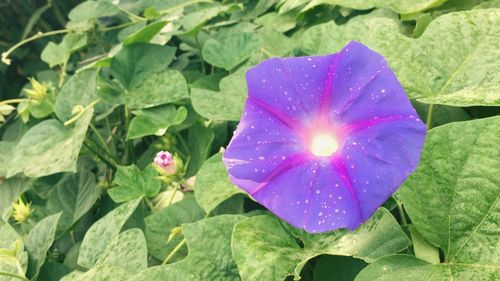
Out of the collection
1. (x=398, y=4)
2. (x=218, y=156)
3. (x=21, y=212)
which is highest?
(x=398, y=4)

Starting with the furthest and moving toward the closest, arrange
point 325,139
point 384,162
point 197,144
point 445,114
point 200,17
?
1. point 200,17
2. point 197,144
3. point 445,114
4. point 325,139
5. point 384,162

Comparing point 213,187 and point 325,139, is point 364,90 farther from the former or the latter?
point 213,187

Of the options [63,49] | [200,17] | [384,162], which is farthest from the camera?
[63,49]

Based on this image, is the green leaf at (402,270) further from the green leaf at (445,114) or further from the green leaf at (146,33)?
the green leaf at (146,33)

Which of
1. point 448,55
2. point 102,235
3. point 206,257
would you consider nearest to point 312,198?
point 206,257

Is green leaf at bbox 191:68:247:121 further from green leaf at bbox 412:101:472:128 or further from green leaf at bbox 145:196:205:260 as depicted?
green leaf at bbox 412:101:472:128
